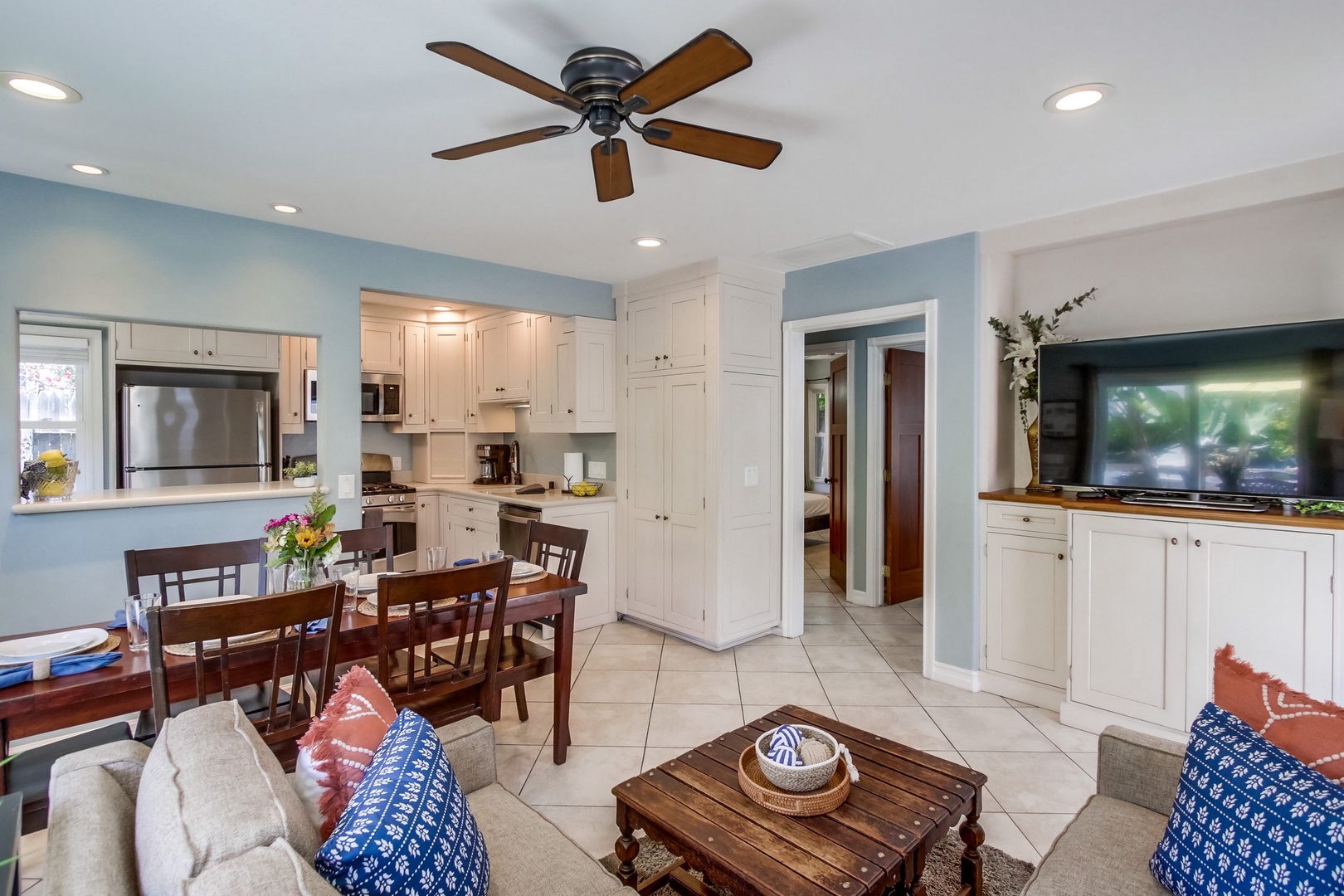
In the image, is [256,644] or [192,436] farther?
[192,436]

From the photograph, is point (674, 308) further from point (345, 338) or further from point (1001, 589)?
point (1001, 589)

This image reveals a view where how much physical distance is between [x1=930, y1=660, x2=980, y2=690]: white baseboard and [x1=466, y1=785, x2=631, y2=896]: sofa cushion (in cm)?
269

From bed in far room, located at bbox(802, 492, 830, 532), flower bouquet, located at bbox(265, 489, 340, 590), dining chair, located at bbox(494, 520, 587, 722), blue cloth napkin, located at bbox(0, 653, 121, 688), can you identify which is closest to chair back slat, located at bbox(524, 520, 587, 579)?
dining chair, located at bbox(494, 520, 587, 722)

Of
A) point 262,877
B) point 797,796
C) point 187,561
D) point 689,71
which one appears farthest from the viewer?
point 187,561

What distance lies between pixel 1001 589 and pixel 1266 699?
2.16 m

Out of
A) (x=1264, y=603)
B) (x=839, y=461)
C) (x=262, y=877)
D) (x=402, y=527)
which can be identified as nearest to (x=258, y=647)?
(x=262, y=877)

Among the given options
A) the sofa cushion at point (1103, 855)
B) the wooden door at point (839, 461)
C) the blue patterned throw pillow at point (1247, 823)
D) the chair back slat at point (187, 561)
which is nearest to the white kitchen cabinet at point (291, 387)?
→ the chair back slat at point (187, 561)

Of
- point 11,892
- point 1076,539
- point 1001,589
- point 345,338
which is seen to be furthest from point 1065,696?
point 345,338

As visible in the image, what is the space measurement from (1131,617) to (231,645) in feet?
11.2

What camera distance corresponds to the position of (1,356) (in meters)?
2.62

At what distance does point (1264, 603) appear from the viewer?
8.25ft

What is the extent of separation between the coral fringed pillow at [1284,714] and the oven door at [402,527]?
521 centimetres

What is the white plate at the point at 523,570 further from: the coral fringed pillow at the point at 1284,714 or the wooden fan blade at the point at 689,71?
the coral fringed pillow at the point at 1284,714

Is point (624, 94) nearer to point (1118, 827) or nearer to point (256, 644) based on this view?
point (256, 644)
